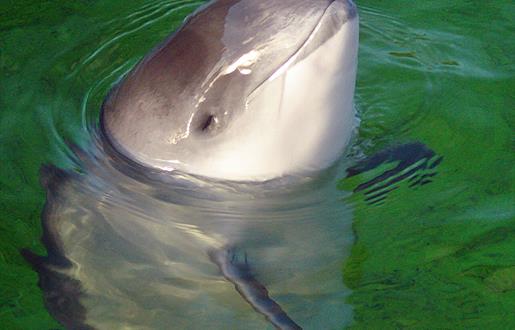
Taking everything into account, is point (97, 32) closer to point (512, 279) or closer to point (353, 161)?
point (353, 161)

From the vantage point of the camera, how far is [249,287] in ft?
16.1

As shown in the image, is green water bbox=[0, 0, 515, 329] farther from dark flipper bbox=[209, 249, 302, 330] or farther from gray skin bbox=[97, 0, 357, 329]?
gray skin bbox=[97, 0, 357, 329]

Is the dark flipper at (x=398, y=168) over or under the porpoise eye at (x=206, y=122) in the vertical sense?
under

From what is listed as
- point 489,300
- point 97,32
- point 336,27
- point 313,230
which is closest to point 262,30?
point 336,27

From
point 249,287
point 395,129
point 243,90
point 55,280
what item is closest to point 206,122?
point 243,90

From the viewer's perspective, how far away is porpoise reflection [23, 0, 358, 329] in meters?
4.95

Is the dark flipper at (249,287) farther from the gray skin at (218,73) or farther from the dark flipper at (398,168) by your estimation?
the dark flipper at (398,168)

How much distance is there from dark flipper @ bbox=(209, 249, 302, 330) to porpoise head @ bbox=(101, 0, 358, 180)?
1.60 ft

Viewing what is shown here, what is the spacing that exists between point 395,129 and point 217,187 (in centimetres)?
148

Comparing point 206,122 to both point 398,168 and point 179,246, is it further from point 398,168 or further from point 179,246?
point 398,168

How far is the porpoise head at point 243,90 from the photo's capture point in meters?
4.89

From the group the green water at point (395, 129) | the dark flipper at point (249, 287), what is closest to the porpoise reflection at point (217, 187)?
the dark flipper at point (249, 287)

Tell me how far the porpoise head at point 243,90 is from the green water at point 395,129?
0.64 metres

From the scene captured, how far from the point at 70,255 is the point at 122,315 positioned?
42 cm
